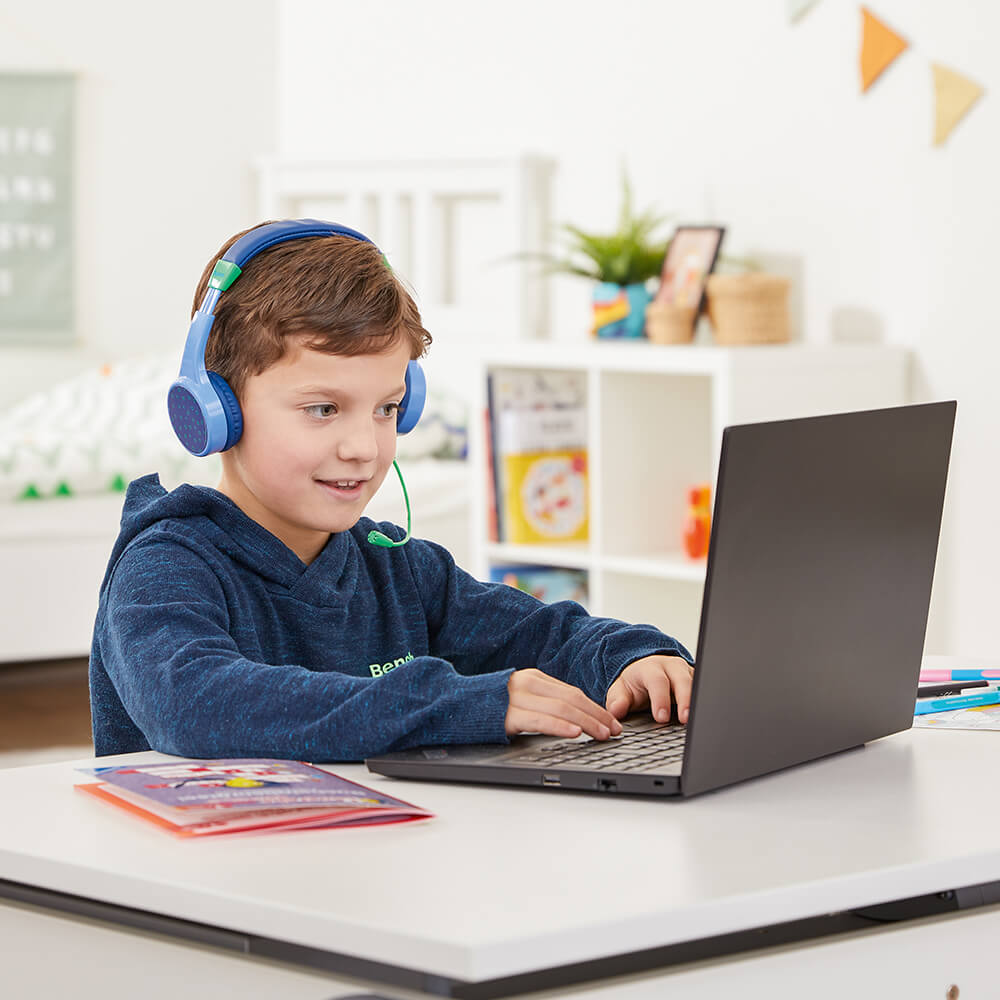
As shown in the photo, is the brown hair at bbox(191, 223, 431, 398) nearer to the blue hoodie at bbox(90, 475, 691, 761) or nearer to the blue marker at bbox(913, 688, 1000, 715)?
the blue hoodie at bbox(90, 475, 691, 761)

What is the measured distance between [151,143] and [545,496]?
2309 millimetres

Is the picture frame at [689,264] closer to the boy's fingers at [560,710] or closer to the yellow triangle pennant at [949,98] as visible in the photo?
the yellow triangle pennant at [949,98]

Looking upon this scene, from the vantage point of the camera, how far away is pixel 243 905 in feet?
2.38

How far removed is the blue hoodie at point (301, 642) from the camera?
3.30 ft

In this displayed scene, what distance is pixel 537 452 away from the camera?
3.25m

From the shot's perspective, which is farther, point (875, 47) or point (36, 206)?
point (36, 206)

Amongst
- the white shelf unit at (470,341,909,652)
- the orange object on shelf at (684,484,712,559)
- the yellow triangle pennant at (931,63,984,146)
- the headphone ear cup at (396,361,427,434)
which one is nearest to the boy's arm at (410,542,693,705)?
the headphone ear cup at (396,361,427,434)

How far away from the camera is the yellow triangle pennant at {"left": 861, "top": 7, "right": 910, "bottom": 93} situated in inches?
115

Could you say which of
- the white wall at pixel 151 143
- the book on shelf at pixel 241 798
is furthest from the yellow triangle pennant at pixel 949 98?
the white wall at pixel 151 143

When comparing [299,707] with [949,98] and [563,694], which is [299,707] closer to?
[563,694]

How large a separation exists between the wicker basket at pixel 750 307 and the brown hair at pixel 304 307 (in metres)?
1.73

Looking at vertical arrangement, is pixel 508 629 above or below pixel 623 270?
below

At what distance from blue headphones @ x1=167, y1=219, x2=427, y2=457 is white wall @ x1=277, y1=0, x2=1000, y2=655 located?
1842 mm

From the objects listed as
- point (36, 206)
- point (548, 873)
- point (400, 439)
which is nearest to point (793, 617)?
point (548, 873)
